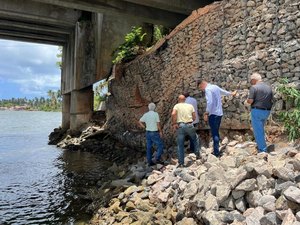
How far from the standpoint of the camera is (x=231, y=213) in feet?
17.4

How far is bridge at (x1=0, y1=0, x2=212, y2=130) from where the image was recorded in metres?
15.8

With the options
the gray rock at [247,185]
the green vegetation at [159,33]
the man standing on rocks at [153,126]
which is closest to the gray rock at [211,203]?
the gray rock at [247,185]

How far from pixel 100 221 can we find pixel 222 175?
2.98 metres

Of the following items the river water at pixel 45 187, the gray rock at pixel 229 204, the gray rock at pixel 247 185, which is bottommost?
the river water at pixel 45 187

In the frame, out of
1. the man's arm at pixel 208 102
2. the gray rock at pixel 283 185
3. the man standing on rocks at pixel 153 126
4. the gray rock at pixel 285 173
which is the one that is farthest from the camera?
the man standing on rocks at pixel 153 126

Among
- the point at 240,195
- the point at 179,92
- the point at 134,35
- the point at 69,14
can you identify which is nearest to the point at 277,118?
the point at 240,195

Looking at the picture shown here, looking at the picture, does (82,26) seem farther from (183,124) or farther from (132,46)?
(183,124)

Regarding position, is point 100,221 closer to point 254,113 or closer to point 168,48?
point 254,113

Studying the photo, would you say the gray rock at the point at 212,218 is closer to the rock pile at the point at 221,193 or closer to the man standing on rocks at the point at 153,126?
the rock pile at the point at 221,193

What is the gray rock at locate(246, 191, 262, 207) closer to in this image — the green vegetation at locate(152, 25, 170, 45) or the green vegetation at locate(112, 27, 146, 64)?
the green vegetation at locate(112, 27, 146, 64)

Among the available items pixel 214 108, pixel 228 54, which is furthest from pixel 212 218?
pixel 228 54

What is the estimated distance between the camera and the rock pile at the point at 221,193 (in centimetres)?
495

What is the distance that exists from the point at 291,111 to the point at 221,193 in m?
3.01

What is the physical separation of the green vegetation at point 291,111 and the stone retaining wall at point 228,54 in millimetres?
252
